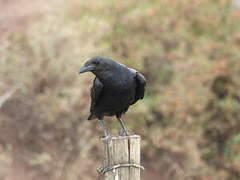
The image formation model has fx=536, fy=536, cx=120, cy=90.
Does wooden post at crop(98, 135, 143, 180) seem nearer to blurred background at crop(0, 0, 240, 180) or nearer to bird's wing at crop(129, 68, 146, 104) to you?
bird's wing at crop(129, 68, 146, 104)

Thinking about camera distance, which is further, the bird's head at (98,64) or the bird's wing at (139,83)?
the bird's wing at (139,83)

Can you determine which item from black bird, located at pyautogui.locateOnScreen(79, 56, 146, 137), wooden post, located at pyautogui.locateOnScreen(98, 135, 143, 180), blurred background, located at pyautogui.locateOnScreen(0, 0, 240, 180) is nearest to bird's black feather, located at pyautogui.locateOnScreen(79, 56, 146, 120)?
black bird, located at pyautogui.locateOnScreen(79, 56, 146, 137)

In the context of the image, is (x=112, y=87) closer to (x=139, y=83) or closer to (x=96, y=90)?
(x=96, y=90)

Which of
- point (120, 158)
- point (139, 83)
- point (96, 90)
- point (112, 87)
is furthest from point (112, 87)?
point (120, 158)

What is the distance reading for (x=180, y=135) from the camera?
1012cm

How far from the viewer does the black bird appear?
4633 millimetres

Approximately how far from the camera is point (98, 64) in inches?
182

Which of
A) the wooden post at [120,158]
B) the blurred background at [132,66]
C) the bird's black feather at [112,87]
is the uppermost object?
the blurred background at [132,66]

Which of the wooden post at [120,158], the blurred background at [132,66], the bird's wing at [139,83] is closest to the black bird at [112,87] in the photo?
the bird's wing at [139,83]

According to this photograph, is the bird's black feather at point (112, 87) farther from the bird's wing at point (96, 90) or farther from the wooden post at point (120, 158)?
the wooden post at point (120, 158)

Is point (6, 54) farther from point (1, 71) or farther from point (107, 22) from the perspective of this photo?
point (107, 22)

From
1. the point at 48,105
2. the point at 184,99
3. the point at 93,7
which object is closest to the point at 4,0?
the point at 93,7

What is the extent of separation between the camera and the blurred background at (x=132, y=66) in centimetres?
932

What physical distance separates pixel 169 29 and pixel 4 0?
12.6ft
